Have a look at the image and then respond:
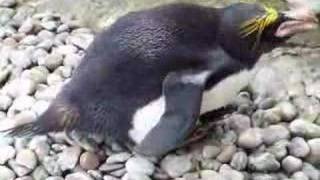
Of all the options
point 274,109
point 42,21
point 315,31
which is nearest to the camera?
point 274,109

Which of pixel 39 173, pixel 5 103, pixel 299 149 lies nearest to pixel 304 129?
pixel 299 149

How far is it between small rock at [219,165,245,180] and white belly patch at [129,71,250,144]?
0.42 ft

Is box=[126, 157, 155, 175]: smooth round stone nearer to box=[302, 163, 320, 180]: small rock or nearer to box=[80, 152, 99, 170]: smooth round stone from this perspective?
box=[80, 152, 99, 170]: smooth round stone

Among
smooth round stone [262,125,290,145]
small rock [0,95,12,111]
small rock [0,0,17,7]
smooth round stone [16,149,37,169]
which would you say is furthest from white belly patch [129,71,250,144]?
small rock [0,0,17,7]

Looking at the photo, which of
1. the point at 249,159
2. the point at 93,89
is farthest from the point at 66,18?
the point at 249,159

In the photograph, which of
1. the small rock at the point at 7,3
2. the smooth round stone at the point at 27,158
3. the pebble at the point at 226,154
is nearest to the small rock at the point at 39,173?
the smooth round stone at the point at 27,158

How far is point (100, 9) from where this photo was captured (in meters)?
2.14

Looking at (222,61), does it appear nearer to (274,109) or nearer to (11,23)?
(274,109)

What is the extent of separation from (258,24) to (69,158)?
45 cm

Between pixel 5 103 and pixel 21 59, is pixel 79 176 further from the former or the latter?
pixel 21 59

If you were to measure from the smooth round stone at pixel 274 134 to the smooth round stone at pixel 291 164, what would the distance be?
0.20 ft

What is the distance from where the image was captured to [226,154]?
5.43ft

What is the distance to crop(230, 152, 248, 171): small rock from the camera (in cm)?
163

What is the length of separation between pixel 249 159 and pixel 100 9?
0.67 m
